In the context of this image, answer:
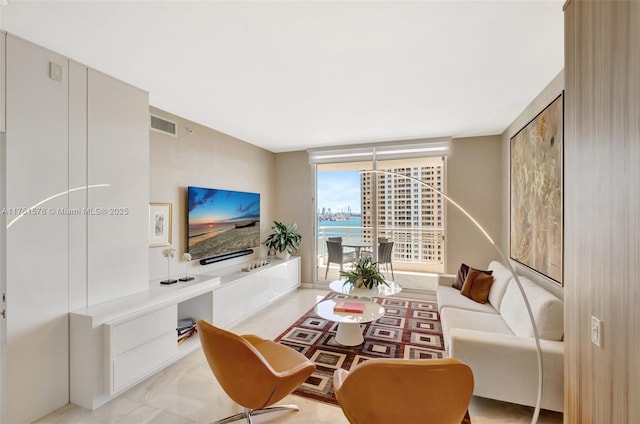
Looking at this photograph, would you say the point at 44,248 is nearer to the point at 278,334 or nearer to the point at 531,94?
the point at 278,334

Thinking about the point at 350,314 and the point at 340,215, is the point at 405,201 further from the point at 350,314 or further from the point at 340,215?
the point at 350,314

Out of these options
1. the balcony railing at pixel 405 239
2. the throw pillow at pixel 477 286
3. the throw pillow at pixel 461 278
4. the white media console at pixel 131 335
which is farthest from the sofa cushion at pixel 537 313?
the white media console at pixel 131 335

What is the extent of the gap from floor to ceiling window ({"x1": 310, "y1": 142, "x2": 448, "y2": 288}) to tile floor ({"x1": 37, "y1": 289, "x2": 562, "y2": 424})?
289 centimetres

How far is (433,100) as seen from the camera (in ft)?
9.91

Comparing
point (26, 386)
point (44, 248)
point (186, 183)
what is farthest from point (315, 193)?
point (26, 386)

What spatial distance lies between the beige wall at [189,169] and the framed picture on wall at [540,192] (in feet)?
12.7

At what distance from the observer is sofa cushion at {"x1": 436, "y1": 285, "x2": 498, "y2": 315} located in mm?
3114

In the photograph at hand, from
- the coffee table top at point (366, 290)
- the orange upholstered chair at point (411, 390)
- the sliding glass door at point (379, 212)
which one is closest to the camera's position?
the orange upholstered chair at point (411, 390)

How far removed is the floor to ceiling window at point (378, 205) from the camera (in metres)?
4.91

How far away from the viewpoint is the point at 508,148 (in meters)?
3.99

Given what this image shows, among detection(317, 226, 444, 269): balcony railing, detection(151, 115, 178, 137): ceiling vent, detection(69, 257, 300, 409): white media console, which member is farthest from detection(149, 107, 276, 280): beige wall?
detection(317, 226, 444, 269): balcony railing

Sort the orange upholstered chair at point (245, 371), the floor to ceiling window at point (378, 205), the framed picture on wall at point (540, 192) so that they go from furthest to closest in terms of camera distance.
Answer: the floor to ceiling window at point (378, 205), the framed picture on wall at point (540, 192), the orange upholstered chair at point (245, 371)

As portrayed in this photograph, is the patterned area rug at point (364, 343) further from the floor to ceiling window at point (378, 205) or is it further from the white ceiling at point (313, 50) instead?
the white ceiling at point (313, 50)

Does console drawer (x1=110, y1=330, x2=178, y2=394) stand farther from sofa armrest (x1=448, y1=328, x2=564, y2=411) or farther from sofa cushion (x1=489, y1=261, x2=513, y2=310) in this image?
sofa cushion (x1=489, y1=261, x2=513, y2=310)
